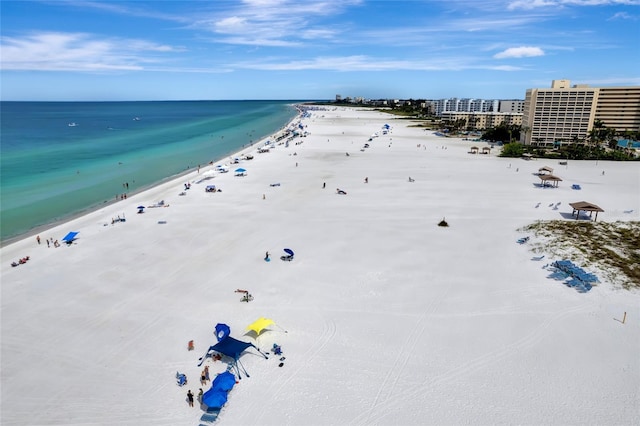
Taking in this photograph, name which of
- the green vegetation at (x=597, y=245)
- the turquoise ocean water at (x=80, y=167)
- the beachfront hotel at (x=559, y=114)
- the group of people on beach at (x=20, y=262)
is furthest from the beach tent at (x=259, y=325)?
the beachfront hotel at (x=559, y=114)

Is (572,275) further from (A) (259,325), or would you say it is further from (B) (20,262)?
(B) (20,262)

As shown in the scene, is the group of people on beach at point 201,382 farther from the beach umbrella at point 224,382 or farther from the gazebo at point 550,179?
the gazebo at point 550,179

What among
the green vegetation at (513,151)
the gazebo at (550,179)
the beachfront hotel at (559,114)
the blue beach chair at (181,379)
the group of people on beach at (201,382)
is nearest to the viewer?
the group of people on beach at (201,382)

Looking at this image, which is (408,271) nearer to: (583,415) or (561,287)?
(561,287)

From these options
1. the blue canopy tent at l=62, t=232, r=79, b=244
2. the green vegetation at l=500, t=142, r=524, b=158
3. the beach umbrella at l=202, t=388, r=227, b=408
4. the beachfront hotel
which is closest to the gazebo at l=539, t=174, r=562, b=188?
the green vegetation at l=500, t=142, r=524, b=158

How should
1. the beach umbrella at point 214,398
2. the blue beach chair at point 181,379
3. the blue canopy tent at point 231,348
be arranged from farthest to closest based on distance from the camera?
the blue canopy tent at point 231,348, the blue beach chair at point 181,379, the beach umbrella at point 214,398

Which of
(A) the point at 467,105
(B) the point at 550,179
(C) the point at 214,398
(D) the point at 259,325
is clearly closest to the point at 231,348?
(D) the point at 259,325
